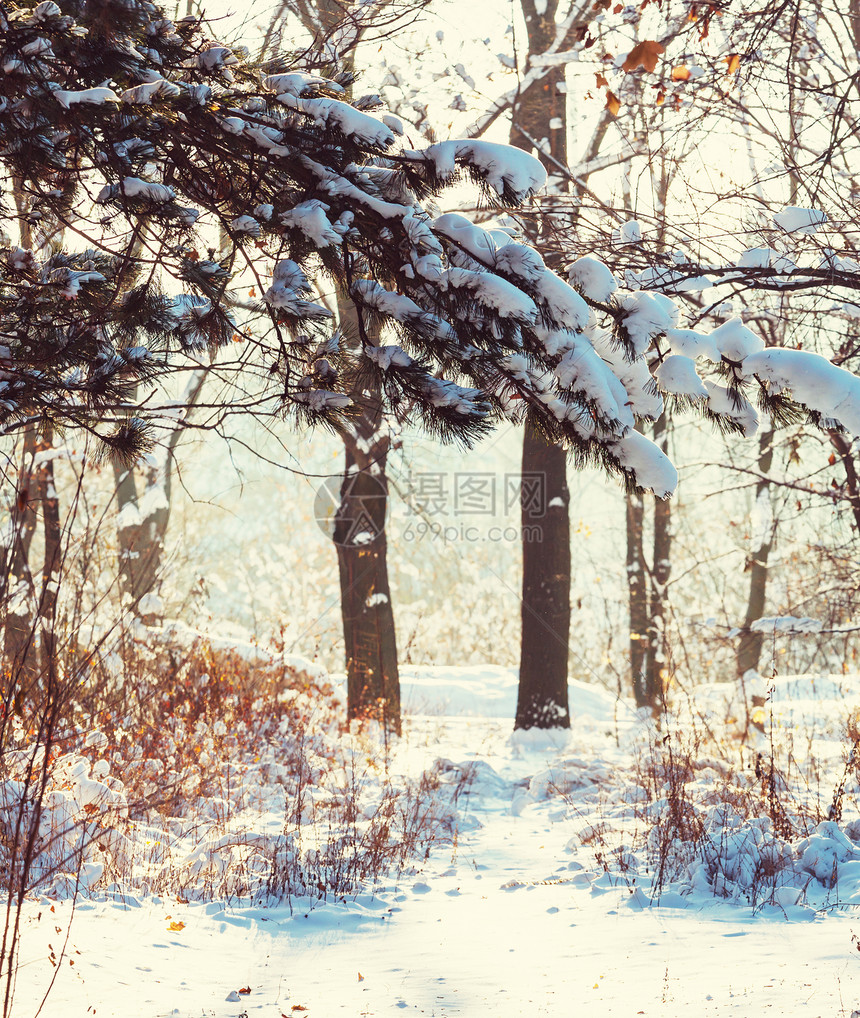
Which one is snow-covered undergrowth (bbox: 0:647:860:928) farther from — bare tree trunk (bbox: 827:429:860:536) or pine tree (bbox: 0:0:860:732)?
pine tree (bbox: 0:0:860:732)

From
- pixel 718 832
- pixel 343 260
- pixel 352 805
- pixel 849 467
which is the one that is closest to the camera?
pixel 343 260

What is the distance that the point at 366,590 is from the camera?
9.91m

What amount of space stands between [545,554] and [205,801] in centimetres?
Answer: 497

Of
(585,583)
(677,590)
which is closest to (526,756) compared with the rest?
(677,590)

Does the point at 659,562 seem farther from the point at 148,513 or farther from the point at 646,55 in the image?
the point at 646,55

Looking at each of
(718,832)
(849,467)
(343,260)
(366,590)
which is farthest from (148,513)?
(343,260)

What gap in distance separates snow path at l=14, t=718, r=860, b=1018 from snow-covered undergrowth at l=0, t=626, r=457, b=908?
236 mm

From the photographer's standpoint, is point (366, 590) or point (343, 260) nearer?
point (343, 260)

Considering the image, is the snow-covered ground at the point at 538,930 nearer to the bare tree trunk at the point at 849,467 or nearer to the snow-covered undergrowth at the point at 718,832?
the snow-covered undergrowth at the point at 718,832

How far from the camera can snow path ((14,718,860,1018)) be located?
305 cm

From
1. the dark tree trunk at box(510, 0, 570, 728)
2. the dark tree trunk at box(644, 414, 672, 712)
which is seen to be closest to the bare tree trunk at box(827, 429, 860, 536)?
the dark tree trunk at box(510, 0, 570, 728)

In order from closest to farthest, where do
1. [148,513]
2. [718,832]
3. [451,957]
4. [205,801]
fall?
[451,957], [718,832], [205,801], [148,513]

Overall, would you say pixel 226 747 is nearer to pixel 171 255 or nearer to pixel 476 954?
pixel 476 954

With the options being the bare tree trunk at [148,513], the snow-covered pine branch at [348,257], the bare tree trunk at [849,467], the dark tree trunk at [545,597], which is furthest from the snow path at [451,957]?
the bare tree trunk at [148,513]
